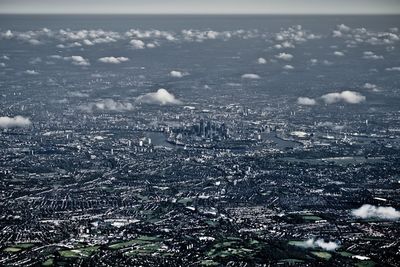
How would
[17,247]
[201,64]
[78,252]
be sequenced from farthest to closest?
1. [201,64]
2. [17,247]
3. [78,252]

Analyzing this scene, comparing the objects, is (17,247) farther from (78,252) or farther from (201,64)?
(201,64)

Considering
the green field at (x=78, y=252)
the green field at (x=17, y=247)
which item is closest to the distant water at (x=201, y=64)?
the green field at (x=17, y=247)

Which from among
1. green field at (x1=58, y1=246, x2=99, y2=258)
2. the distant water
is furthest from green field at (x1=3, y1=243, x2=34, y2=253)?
the distant water

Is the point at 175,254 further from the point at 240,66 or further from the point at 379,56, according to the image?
the point at 379,56

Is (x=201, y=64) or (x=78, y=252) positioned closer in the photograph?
(x=78, y=252)

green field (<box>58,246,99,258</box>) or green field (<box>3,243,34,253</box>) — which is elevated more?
green field (<box>58,246,99,258</box>)

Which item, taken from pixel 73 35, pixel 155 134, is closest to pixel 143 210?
pixel 155 134

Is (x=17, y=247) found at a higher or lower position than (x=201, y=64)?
higher

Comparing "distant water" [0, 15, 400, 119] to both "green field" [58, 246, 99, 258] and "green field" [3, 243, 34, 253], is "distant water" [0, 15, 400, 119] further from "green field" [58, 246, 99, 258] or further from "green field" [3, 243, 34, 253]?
"green field" [58, 246, 99, 258]

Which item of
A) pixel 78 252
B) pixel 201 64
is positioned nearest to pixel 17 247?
pixel 78 252

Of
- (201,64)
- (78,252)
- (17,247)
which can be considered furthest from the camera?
(201,64)

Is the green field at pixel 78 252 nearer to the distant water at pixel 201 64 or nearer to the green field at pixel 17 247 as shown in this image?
the green field at pixel 17 247

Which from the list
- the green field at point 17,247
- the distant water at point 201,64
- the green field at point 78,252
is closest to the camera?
the green field at point 78,252
